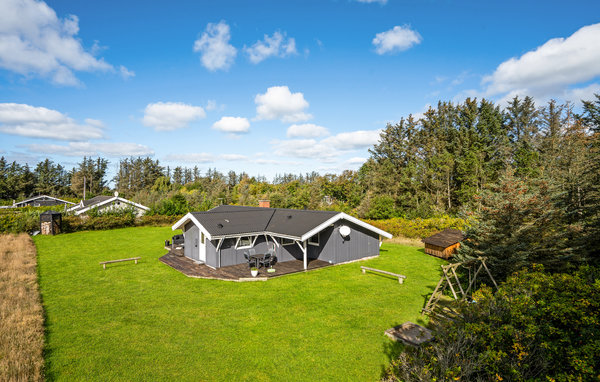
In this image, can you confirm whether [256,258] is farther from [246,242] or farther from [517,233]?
[517,233]

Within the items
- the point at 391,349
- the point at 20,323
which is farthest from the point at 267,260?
the point at 20,323

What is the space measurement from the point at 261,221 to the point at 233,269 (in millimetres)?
3557

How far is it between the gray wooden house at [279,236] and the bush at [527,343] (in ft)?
29.1

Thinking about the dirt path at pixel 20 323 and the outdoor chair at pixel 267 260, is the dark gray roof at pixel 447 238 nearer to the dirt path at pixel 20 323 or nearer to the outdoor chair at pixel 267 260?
the outdoor chair at pixel 267 260

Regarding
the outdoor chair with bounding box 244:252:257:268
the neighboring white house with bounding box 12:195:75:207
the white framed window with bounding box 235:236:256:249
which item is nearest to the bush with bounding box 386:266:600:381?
the outdoor chair with bounding box 244:252:257:268

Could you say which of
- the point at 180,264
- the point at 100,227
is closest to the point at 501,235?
the point at 180,264

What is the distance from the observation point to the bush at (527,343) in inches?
169

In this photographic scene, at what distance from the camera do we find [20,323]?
26.7 ft

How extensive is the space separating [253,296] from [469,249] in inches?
354

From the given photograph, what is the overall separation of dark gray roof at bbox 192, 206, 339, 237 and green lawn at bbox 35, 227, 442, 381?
2.51 meters

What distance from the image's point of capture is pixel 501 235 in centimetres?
1062

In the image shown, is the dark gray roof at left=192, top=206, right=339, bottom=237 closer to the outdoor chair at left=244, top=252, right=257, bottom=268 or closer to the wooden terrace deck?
the outdoor chair at left=244, top=252, right=257, bottom=268

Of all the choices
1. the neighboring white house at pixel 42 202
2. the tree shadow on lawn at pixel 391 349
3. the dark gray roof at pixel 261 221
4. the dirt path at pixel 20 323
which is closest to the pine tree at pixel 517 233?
the tree shadow on lawn at pixel 391 349

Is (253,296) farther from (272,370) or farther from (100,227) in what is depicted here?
(100,227)
